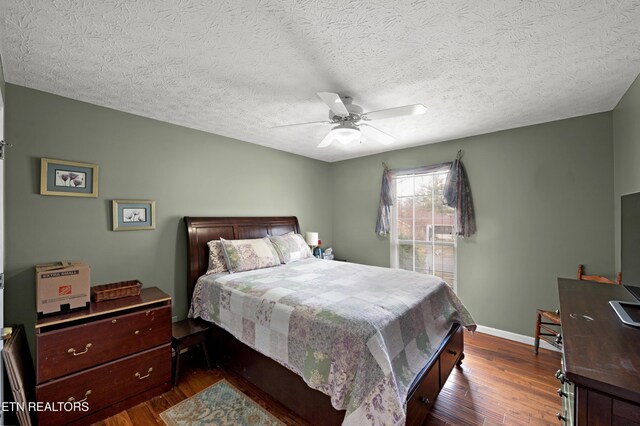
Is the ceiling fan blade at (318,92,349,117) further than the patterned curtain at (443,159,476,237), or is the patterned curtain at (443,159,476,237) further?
the patterned curtain at (443,159,476,237)

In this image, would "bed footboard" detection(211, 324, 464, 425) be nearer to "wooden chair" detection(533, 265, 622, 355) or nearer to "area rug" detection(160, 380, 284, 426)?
"area rug" detection(160, 380, 284, 426)

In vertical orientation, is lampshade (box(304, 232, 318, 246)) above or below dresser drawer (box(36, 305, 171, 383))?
above

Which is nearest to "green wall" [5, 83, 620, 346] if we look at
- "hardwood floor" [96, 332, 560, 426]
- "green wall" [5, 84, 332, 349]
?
"green wall" [5, 84, 332, 349]

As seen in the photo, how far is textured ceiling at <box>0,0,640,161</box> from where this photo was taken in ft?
4.41

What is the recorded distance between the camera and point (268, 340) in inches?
78.5

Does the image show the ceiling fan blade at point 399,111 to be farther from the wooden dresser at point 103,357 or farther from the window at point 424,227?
the wooden dresser at point 103,357

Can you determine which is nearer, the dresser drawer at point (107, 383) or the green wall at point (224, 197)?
the dresser drawer at point (107, 383)

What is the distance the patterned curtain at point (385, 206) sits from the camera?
4.18 m

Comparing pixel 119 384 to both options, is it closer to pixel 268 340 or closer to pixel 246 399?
pixel 246 399

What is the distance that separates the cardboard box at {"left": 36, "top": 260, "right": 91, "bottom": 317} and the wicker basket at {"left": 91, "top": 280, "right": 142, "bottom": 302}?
132 millimetres

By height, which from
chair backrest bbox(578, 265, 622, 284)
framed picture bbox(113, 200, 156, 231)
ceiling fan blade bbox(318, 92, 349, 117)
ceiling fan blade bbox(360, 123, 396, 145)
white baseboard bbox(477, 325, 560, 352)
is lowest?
white baseboard bbox(477, 325, 560, 352)

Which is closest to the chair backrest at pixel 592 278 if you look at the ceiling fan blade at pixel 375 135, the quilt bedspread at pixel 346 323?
the quilt bedspread at pixel 346 323

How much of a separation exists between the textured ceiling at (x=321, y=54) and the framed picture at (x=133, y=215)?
943mm

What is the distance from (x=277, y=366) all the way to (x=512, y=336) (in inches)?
115
